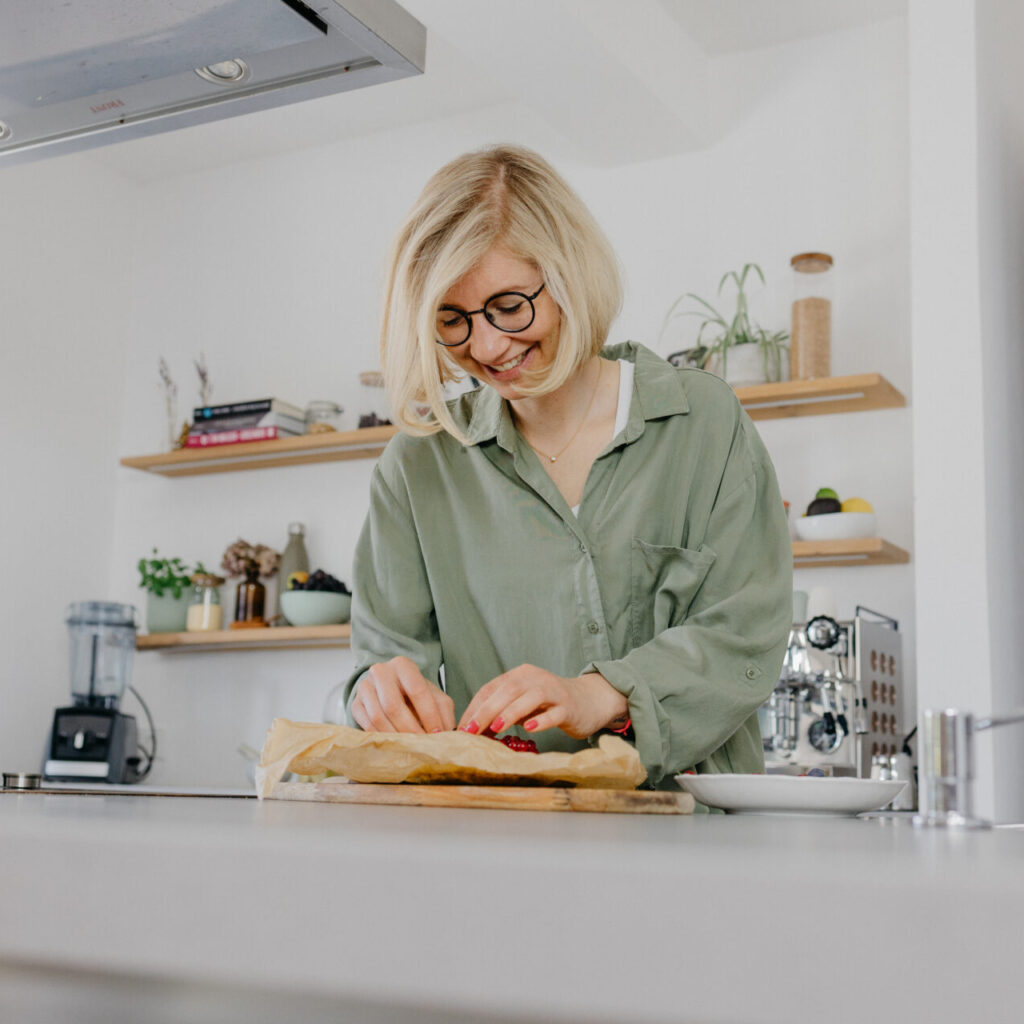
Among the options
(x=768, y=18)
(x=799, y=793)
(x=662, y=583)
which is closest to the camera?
(x=799, y=793)

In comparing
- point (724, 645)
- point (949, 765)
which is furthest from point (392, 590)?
point (949, 765)

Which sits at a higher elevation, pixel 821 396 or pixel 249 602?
pixel 821 396

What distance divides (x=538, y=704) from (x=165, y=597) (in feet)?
11.0

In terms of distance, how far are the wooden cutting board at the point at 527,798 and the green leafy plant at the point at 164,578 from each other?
10.9 feet

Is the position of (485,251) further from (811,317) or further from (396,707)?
(811,317)

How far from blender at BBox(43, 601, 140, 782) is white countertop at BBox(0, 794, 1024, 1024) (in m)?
3.38

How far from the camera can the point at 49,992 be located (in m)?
0.57

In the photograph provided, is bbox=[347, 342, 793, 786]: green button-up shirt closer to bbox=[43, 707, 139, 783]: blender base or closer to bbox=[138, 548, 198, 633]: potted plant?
bbox=[43, 707, 139, 783]: blender base

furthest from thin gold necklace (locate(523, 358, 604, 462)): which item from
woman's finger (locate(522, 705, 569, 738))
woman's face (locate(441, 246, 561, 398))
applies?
woman's finger (locate(522, 705, 569, 738))

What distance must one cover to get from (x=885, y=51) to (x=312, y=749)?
312cm

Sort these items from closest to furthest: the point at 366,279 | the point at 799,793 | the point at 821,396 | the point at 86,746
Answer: the point at 799,793, the point at 821,396, the point at 86,746, the point at 366,279

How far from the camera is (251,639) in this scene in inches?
152

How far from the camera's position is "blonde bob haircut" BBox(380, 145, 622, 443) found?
1.38 m

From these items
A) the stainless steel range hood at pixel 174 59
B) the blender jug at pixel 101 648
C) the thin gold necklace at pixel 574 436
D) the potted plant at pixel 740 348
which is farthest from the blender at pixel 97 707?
the thin gold necklace at pixel 574 436
